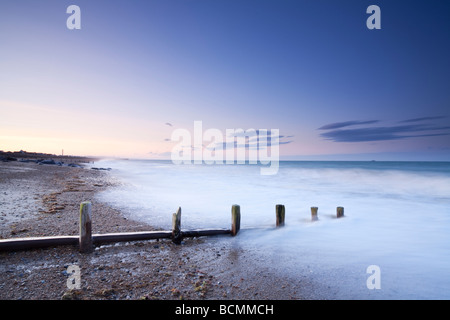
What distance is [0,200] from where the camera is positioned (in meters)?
8.50

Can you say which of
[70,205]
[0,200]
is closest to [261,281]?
[70,205]

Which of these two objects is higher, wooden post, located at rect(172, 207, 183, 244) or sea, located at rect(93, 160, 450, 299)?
wooden post, located at rect(172, 207, 183, 244)

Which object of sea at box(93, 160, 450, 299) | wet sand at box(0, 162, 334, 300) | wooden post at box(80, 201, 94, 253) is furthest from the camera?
wooden post at box(80, 201, 94, 253)

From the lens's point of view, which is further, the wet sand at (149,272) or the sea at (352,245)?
the sea at (352,245)

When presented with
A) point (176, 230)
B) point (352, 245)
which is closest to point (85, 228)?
point (176, 230)

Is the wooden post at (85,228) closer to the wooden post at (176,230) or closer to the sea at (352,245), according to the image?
the wooden post at (176,230)

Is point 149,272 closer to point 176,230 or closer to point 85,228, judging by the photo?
point 176,230

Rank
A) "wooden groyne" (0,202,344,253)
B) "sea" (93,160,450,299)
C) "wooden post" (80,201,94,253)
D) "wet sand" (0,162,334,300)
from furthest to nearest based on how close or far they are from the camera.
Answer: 1. "wooden post" (80,201,94,253)
2. "wooden groyne" (0,202,344,253)
3. "sea" (93,160,450,299)
4. "wet sand" (0,162,334,300)

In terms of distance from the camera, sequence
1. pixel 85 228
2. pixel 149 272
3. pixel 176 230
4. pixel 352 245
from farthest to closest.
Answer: pixel 352 245
pixel 176 230
pixel 85 228
pixel 149 272

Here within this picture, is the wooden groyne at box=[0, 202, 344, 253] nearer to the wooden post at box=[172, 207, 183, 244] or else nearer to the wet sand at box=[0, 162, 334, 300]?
the wooden post at box=[172, 207, 183, 244]

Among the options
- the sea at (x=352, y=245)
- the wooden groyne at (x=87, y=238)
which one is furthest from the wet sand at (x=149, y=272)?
the sea at (x=352, y=245)

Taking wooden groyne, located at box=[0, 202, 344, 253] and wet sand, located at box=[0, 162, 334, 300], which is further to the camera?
wooden groyne, located at box=[0, 202, 344, 253]

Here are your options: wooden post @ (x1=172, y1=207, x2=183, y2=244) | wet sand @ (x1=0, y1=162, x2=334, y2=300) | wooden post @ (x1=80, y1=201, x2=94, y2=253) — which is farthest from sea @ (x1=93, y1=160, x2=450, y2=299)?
wooden post @ (x1=80, y1=201, x2=94, y2=253)

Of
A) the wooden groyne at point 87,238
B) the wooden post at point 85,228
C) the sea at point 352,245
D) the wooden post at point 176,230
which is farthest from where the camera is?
the wooden post at point 176,230
